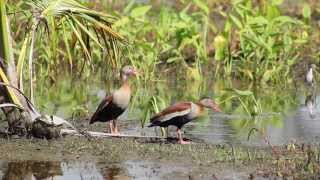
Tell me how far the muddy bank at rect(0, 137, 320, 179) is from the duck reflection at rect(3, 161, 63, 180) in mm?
166

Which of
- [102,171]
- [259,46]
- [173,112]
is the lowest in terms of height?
[102,171]

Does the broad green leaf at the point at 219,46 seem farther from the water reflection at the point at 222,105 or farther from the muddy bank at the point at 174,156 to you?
the muddy bank at the point at 174,156

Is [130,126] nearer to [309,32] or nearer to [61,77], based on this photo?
[61,77]

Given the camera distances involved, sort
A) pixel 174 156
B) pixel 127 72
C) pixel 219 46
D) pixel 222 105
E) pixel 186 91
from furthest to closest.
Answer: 1. pixel 219 46
2. pixel 186 91
3. pixel 222 105
4. pixel 127 72
5. pixel 174 156

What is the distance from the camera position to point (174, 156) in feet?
30.0

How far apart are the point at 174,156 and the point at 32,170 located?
→ 4.63 feet

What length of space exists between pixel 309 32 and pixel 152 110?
791 cm

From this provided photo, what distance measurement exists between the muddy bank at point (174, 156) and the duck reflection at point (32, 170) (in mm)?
166

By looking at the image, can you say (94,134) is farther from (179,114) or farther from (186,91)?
(186,91)

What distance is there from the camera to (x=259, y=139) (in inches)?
410

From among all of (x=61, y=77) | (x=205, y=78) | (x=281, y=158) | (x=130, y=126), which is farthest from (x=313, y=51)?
(x=281, y=158)

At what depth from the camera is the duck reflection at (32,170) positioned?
8.24m

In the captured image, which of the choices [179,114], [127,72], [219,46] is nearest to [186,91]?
[219,46]

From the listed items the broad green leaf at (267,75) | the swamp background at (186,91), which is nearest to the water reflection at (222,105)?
the swamp background at (186,91)
